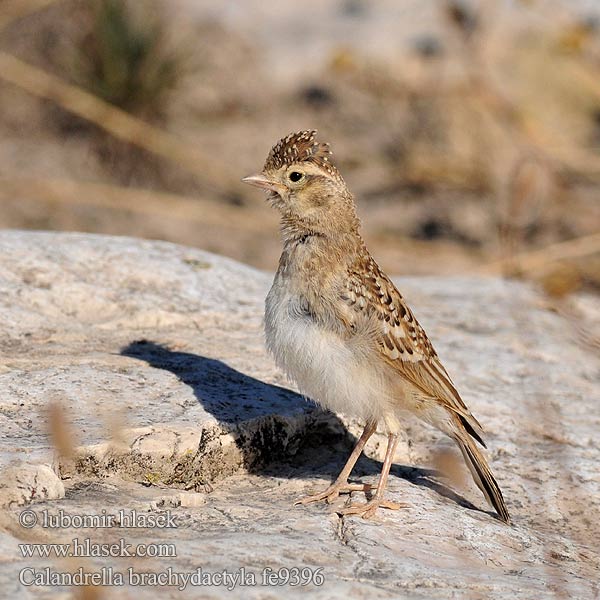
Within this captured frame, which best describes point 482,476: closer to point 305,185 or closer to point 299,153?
point 305,185

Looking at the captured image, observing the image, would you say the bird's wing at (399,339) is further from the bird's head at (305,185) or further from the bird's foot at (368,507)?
the bird's foot at (368,507)


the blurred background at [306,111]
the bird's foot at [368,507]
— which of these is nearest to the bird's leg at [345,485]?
the bird's foot at [368,507]

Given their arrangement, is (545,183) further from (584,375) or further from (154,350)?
(154,350)

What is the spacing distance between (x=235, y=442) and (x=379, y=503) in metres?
0.61

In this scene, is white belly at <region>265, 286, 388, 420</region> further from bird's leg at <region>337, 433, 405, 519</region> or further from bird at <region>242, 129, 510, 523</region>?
bird's leg at <region>337, 433, 405, 519</region>

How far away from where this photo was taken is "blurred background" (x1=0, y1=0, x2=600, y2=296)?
9.26 m

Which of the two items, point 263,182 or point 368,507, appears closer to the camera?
point 368,507

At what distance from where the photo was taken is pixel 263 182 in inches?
171

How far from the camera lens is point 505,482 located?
4.32m

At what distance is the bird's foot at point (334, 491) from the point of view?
3.81m

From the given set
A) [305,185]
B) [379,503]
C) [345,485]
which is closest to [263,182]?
[305,185]

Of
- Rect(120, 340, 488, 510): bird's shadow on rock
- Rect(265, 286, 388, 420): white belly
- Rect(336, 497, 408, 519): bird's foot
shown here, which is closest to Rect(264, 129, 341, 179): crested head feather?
Rect(265, 286, 388, 420): white belly

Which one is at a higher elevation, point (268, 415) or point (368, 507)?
point (268, 415)

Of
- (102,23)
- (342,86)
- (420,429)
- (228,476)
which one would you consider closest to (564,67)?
(342,86)
